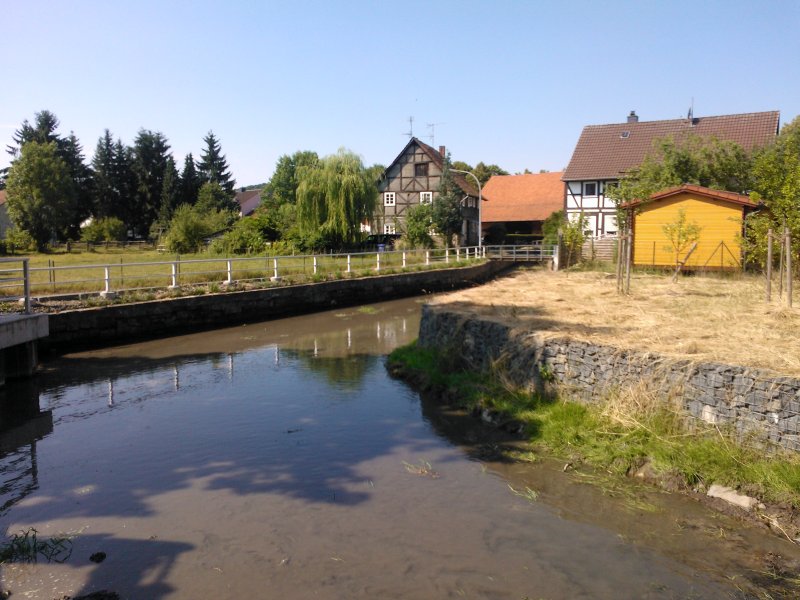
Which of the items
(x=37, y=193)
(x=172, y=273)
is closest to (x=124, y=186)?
(x=37, y=193)

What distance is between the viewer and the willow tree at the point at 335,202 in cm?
3684

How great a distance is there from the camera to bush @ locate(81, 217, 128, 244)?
50812mm

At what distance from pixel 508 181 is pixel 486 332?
4587 centimetres

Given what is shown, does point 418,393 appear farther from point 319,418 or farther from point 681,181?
point 681,181

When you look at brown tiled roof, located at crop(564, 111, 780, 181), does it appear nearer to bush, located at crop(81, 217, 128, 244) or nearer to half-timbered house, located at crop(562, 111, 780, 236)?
half-timbered house, located at crop(562, 111, 780, 236)

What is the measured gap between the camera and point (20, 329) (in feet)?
37.1

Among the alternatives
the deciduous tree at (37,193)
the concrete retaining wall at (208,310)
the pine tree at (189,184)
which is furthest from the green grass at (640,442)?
the pine tree at (189,184)

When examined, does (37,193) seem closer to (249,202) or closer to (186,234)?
A: (186,234)

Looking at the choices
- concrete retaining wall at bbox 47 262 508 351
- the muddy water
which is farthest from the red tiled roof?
the muddy water

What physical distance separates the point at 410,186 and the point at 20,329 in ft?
129

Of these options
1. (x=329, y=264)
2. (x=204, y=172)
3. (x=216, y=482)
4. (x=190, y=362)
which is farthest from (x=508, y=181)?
(x=216, y=482)

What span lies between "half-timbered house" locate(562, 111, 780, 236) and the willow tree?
1316 centimetres

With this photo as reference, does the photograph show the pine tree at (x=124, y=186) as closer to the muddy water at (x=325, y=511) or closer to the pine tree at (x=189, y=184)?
the pine tree at (x=189, y=184)

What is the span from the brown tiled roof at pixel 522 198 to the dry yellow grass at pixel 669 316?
104ft
